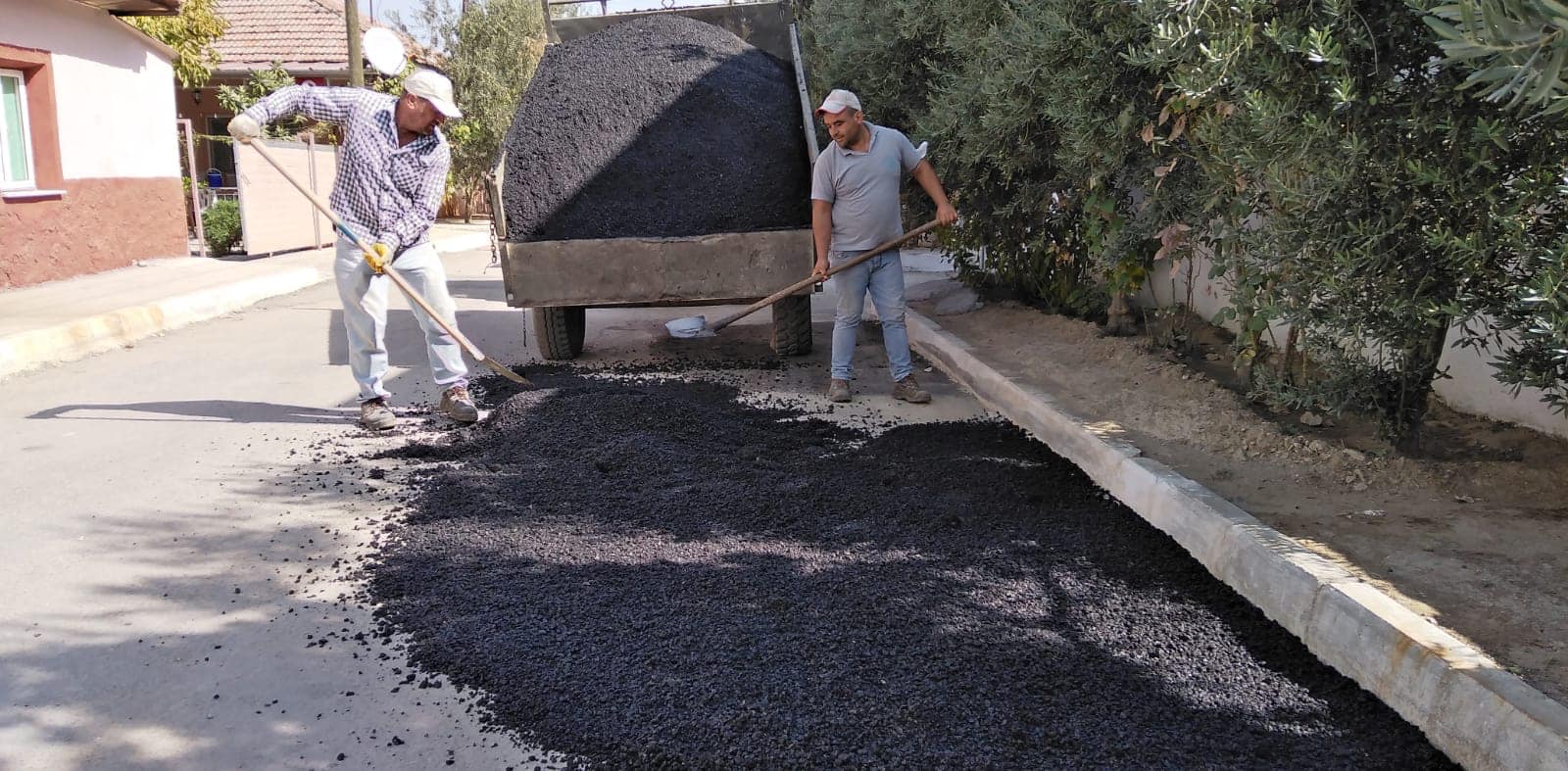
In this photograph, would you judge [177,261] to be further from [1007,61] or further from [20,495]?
[1007,61]

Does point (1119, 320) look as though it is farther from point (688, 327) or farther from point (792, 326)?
point (688, 327)

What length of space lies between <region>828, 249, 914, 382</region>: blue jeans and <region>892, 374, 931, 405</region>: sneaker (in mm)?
35

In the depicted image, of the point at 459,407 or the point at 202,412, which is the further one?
the point at 202,412

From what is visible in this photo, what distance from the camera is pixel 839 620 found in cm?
312

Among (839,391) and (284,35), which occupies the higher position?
(284,35)

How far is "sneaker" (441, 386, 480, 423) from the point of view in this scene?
5.63 m

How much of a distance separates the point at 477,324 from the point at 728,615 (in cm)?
642

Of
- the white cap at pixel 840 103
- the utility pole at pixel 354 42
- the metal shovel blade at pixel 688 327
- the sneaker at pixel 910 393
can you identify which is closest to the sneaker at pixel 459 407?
the sneaker at pixel 910 393

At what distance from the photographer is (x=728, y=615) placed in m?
3.16

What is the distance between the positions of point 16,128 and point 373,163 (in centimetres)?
765

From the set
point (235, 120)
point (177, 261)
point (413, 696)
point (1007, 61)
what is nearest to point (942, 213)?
point (1007, 61)

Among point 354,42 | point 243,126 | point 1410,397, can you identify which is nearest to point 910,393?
point 1410,397

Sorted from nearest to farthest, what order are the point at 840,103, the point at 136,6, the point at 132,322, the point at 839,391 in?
the point at 840,103 → the point at 839,391 → the point at 132,322 → the point at 136,6

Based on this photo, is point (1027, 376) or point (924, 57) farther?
point (924, 57)
